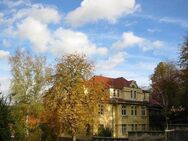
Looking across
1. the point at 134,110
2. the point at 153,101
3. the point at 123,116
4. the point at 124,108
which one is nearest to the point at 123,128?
the point at 123,116

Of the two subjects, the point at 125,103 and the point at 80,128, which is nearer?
the point at 80,128

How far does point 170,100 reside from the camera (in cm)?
6581

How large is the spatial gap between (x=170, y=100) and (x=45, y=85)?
999 inches

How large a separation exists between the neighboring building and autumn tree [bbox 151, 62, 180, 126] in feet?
9.86

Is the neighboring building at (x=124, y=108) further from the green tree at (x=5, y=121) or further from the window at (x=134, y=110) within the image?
the green tree at (x=5, y=121)

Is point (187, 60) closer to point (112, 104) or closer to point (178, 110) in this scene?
point (178, 110)

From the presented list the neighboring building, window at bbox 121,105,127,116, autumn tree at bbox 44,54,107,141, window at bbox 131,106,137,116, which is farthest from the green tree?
window at bbox 131,106,137,116

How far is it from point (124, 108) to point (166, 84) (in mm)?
8969

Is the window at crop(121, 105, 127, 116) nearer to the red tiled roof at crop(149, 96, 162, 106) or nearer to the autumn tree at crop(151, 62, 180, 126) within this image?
the autumn tree at crop(151, 62, 180, 126)

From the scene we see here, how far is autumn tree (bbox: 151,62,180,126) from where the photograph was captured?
6494cm

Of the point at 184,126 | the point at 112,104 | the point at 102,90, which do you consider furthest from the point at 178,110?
the point at 184,126

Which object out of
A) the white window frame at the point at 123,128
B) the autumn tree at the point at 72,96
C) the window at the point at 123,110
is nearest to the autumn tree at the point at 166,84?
the window at the point at 123,110

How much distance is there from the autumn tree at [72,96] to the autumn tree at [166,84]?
21.9 meters

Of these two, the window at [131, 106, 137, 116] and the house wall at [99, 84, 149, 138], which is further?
the window at [131, 106, 137, 116]
